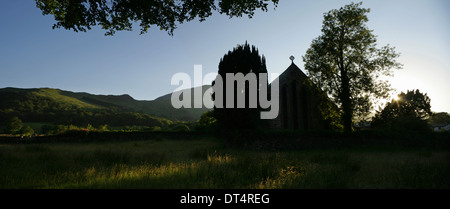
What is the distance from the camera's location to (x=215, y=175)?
5.68m

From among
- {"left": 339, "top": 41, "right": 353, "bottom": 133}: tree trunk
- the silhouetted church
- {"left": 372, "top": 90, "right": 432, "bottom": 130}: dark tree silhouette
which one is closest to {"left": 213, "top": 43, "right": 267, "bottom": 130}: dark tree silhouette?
the silhouetted church

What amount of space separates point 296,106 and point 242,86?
973cm

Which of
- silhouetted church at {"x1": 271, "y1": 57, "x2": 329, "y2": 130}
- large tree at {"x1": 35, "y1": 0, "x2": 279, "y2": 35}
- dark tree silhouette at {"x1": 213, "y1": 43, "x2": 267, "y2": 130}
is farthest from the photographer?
silhouetted church at {"x1": 271, "y1": 57, "x2": 329, "y2": 130}

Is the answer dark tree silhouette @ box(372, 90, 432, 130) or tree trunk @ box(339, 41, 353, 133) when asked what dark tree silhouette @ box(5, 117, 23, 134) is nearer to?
tree trunk @ box(339, 41, 353, 133)

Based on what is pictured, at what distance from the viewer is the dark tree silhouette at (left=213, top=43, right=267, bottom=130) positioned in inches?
712

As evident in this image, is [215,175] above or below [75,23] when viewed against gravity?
below

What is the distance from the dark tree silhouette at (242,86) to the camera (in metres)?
18.1

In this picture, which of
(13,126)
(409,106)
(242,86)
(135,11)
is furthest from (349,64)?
(13,126)

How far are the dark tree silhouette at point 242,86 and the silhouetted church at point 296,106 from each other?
5673mm

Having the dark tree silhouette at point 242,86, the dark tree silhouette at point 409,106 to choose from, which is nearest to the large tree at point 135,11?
the dark tree silhouette at point 242,86

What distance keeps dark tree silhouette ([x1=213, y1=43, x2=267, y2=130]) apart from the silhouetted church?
18.6 ft
